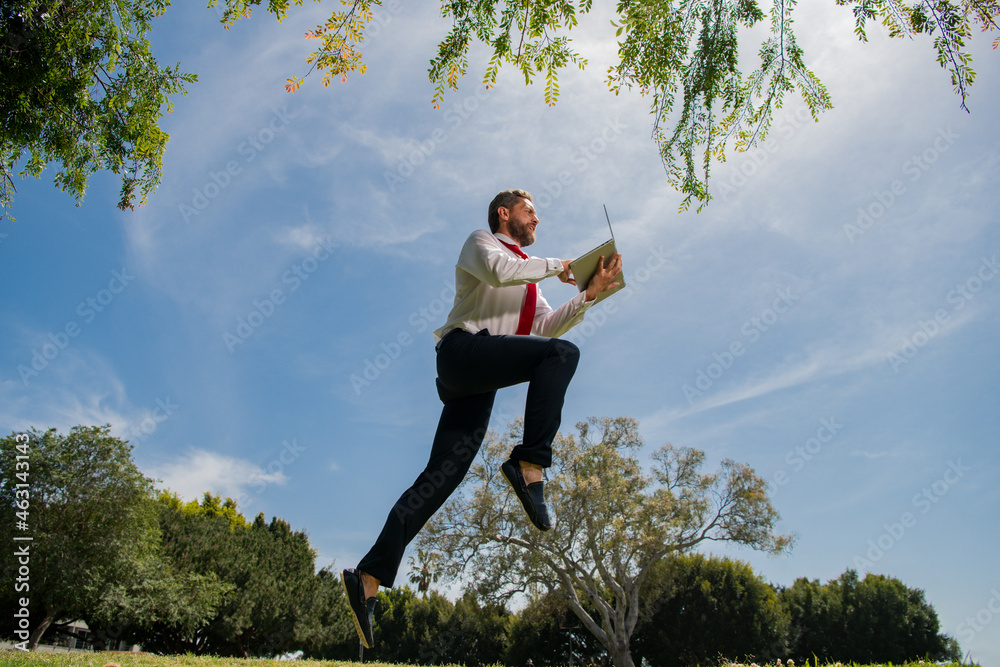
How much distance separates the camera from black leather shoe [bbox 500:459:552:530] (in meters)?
2.22

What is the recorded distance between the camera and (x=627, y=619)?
28250mm

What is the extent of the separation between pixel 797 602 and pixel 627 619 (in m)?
10.2

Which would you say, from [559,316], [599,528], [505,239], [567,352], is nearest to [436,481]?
[567,352]

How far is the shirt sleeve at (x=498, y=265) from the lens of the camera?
2373 millimetres

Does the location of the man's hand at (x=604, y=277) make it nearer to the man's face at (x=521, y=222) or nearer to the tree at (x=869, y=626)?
the man's face at (x=521, y=222)

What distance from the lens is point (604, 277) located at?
8.91 ft

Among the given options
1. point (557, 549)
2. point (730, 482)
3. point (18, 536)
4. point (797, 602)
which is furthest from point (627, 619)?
point (18, 536)

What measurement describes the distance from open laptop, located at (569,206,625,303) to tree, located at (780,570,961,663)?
33987mm

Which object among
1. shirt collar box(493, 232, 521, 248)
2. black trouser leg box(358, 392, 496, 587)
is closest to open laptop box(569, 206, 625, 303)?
shirt collar box(493, 232, 521, 248)

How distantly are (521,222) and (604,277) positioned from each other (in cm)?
52

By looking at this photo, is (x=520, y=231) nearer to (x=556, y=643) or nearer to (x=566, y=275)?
(x=566, y=275)

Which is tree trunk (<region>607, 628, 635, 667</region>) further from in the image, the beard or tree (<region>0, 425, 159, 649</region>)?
the beard

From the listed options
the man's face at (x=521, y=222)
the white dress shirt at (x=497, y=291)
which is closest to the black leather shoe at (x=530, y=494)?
the white dress shirt at (x=497, y=291)

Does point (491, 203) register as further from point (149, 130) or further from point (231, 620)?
point (231, 620)
